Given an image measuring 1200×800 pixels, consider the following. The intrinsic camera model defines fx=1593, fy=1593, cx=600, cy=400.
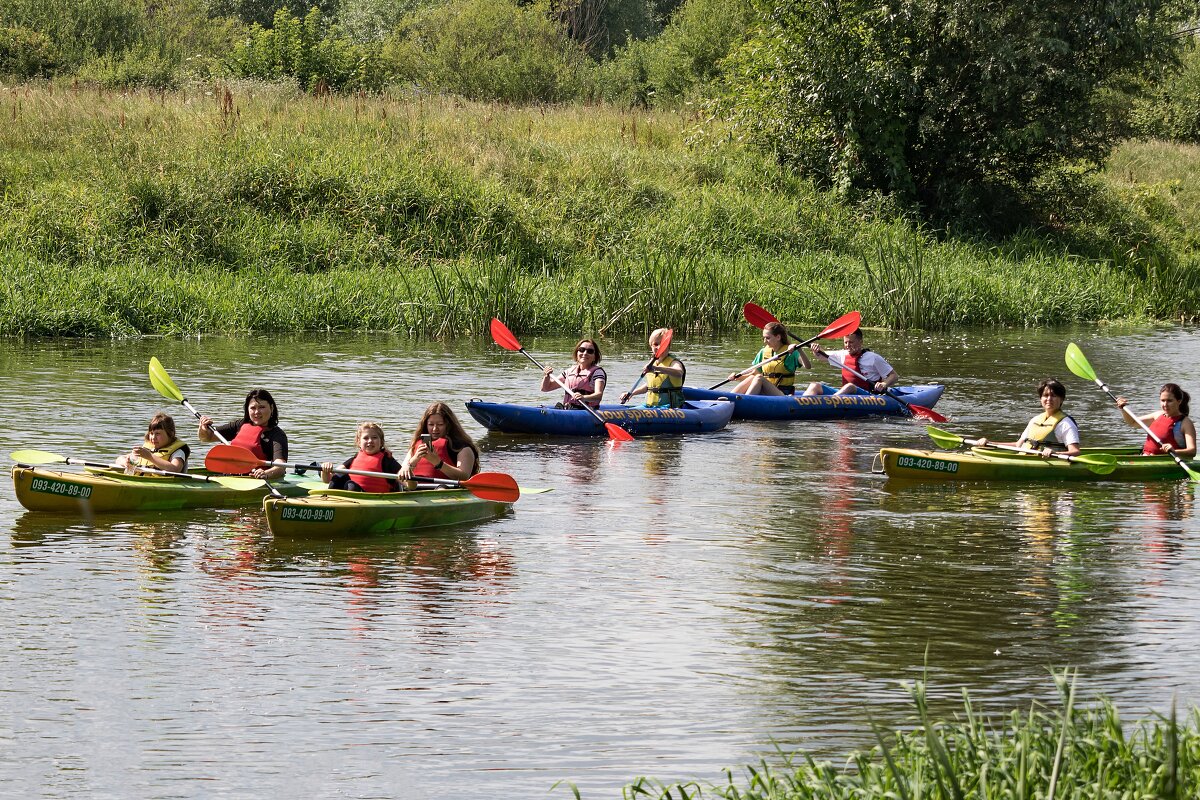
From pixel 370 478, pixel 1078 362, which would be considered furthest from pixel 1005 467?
pixel 370 478

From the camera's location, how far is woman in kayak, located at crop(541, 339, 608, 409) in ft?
42.0

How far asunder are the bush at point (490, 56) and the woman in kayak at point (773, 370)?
19762 mm

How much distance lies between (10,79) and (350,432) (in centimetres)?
1747

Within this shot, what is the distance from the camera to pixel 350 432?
40.1ft

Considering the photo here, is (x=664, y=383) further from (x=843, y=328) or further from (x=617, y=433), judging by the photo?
(x=843, y=328)

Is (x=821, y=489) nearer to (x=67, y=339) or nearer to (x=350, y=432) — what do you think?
(x=350, y=432)

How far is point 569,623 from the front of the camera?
23.1 ft

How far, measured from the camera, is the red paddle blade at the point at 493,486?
9.17 metres

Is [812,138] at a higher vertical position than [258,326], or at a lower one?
higher

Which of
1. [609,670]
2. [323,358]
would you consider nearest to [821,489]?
[609,670]

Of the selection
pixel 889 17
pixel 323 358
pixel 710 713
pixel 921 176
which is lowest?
pixel 710 713

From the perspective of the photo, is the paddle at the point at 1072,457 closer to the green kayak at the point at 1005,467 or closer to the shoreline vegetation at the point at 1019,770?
the green kayak at the point at 1005,467

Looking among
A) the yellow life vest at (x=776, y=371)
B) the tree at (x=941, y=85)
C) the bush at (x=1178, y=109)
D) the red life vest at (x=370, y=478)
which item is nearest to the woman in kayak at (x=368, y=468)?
the red life vest at (x=370, y=478)

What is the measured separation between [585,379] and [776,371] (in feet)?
7.79
